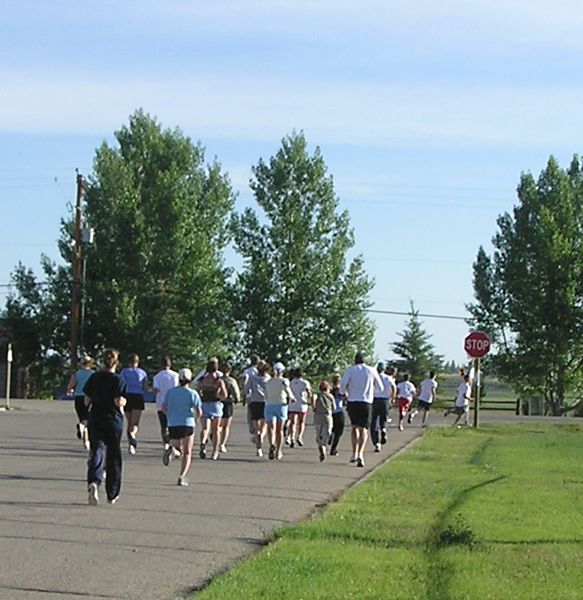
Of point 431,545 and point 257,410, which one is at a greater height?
point 257,410

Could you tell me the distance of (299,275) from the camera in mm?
69812

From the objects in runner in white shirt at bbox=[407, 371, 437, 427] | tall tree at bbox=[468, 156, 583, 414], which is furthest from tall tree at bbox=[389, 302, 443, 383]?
runner in white shirt at bbox=[407, 371, 437, 427]

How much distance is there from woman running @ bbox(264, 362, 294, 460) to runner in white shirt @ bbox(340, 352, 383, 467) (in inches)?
45.8

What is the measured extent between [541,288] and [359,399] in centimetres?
4996

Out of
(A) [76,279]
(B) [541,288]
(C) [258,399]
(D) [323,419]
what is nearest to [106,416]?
(D) [323,419]

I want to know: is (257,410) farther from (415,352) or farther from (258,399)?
(415,352)

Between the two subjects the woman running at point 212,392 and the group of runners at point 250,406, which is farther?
the woman running at point 212,392

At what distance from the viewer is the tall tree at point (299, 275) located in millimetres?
69812

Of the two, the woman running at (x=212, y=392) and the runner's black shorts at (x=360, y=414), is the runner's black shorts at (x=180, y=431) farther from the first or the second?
the runner's black shorts at (x=360, y=414)

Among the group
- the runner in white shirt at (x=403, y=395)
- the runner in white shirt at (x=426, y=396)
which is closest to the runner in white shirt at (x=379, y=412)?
the runner in white shirt at (x=403, y=395)

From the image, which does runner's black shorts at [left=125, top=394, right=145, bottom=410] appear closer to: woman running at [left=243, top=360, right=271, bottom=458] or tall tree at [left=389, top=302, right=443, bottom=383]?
woman running at [left=243, top=360, right=271, bottom=458]

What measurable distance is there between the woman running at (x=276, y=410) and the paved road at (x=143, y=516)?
360 mm

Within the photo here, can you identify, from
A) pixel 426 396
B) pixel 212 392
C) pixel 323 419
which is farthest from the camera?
pixel 426 396

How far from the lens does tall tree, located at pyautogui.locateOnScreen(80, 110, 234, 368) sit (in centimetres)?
6588
